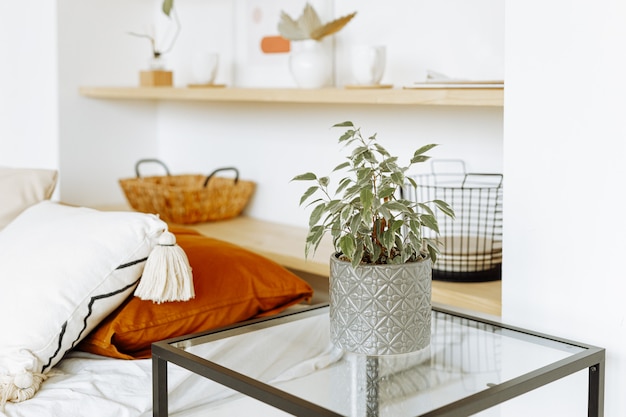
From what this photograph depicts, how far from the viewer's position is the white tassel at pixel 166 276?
1477mm

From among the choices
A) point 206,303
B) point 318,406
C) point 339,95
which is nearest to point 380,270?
point 318,406

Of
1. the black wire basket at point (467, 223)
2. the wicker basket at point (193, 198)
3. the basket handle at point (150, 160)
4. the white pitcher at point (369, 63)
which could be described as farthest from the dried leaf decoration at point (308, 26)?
the basket handle at point (150, 160)

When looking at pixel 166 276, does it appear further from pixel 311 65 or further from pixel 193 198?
pixel 193 198

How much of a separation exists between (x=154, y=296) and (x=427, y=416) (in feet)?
1.98

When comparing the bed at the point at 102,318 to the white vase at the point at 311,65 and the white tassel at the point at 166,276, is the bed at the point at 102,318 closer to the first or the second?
the white tassel at the point at 166,276

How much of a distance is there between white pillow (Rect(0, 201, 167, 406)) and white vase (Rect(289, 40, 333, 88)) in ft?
2.24

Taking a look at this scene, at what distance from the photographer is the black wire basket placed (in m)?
1.73

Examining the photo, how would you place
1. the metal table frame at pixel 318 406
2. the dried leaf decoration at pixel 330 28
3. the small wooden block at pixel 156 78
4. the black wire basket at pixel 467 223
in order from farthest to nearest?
the small wooden block at pixel 156 78 → the dried leaf decoration at pixel 330 28 → the black wire basket at pixel 467 223 → the metal table frame at pixel 318 406

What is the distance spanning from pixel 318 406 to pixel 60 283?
0.59 meters

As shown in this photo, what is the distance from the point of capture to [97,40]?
2.69 metres

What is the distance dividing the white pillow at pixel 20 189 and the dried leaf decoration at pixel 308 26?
67 centimetres

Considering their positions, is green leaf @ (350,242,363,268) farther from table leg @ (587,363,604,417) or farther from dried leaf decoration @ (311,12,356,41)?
dried leaf decoration @ (311,12,356,41)

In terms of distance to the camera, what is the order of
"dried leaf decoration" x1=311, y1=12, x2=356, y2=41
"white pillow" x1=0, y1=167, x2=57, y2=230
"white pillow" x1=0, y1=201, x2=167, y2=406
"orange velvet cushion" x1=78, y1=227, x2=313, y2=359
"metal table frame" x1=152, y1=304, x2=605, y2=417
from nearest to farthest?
"metal table frame" x1=152, y1=304, x2=605, y2=417, "white pillow" x1=0, y1=201, x2=167, y2=406, "orange velvet cushion" x1=78, y1=227, x2=313, y2=359, "white pillow" x1=0, y1=167, x2=57, y2=230, "dried leaf decoration" x1=311, y1=12, x2=356, y2=41

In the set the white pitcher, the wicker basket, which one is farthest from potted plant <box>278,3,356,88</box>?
the wicker basket
